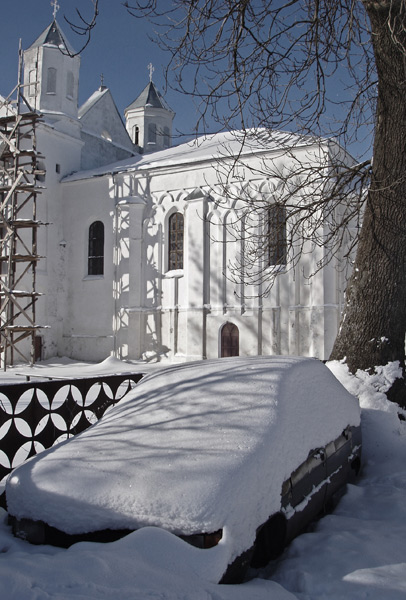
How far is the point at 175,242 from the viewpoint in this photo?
24.4m

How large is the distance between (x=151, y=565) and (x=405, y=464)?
4.33m

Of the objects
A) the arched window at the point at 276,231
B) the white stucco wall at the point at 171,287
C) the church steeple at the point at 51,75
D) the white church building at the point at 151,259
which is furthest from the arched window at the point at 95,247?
the arched window at the point at 276,231

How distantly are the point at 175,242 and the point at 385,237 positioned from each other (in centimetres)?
1711

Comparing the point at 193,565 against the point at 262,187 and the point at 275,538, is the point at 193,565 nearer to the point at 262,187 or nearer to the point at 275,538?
the point at 275,538

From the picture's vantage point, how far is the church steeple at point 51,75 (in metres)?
28.1

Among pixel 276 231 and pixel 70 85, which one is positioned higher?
pixel 70 85

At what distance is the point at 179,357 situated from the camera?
23.4 metres

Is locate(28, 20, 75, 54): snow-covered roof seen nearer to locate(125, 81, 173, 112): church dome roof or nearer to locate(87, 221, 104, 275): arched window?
locate(125, 81, 173, 112): church dome roof

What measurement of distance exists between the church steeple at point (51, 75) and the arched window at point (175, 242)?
8.68 metres

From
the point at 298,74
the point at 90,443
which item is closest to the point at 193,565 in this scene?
the point at 90,443

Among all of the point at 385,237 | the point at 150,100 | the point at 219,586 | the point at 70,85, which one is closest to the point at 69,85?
the point at 70,85

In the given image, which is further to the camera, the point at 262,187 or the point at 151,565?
the point at 262,187

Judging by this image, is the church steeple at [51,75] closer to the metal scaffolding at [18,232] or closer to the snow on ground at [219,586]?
the metal scaffolding at [18,232]

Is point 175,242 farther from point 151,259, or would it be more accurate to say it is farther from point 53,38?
point 53,38
